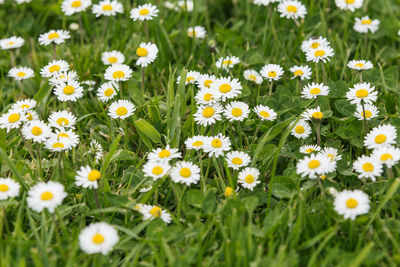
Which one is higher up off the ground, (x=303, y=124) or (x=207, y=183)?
(x=303, y=124)

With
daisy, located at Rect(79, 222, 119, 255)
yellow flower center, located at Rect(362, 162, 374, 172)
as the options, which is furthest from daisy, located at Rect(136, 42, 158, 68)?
yellow flower center, located at Rect(362, 162, 374, 172)

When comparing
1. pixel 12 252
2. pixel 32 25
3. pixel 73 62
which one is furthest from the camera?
pixel 32 25

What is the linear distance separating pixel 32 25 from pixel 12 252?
2.43m

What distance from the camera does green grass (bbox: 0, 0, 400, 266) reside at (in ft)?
6.65

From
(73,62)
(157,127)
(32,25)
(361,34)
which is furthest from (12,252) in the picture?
(361,34)

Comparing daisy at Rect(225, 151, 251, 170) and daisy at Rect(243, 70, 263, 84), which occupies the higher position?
daisy at Rect(243, 70, 263, 84)

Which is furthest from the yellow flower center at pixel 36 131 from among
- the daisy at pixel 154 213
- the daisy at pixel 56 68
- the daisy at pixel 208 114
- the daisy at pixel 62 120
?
the daisy at pixel 208 114

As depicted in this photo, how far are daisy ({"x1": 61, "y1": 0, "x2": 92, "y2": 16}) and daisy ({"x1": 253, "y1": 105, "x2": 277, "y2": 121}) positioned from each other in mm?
1563

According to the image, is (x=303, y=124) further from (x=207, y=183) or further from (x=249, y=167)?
(x=207, y=183)

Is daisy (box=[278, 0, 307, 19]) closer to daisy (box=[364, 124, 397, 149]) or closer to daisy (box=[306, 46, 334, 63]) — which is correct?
daisy (box=[306, 46, 334, 63])

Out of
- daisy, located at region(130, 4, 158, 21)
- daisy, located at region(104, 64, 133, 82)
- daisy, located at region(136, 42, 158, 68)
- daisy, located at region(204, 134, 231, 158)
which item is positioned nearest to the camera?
daisy, located at region(204, 134, 231, 158)

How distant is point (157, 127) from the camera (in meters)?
2.79

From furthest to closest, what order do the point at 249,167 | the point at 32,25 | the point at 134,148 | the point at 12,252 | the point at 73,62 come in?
the point at 32,25 → the point at 73,62 → the point at 134,148 → the point at 249,167 → the point at 12,252

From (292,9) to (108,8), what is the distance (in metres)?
1.32
